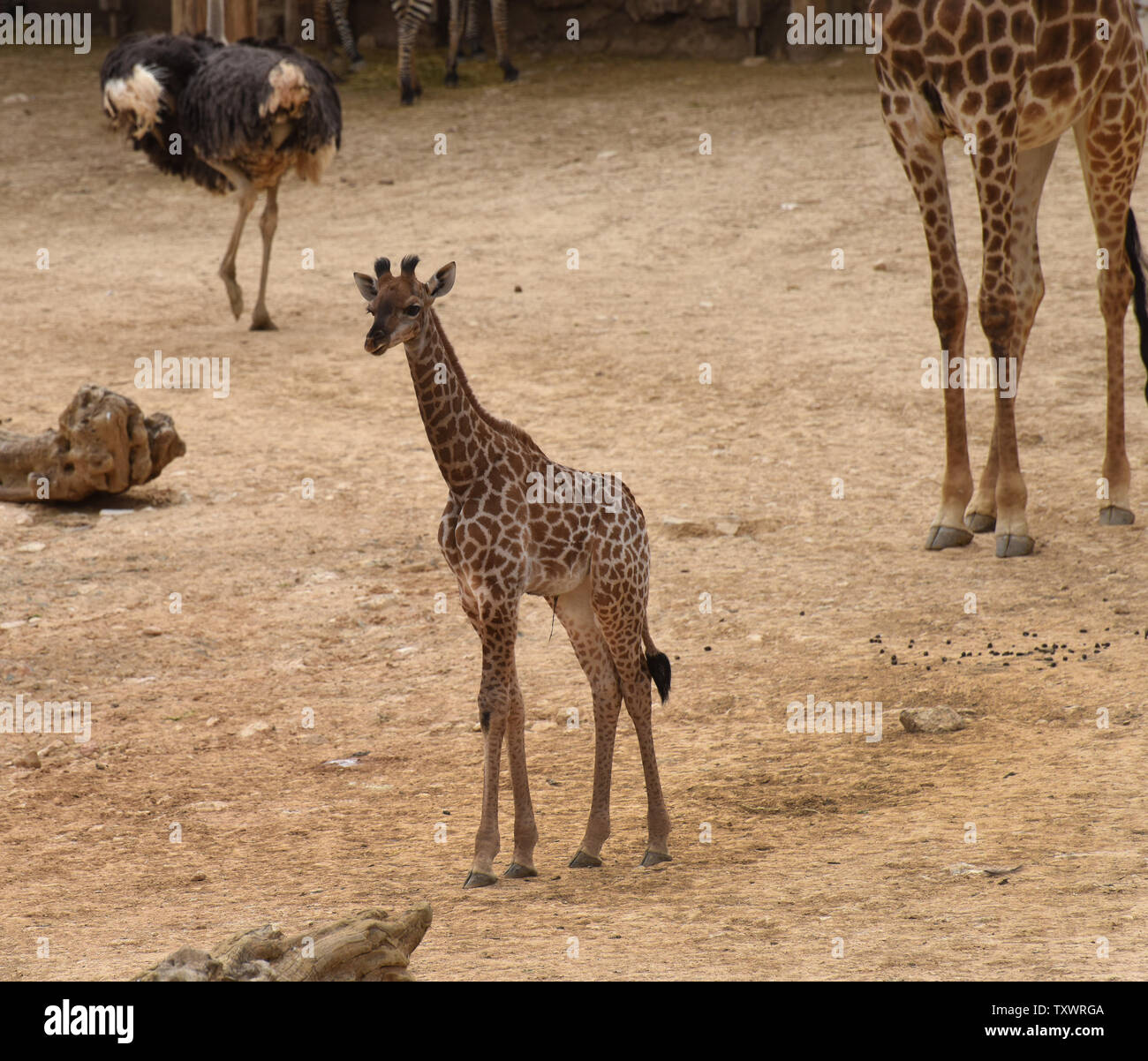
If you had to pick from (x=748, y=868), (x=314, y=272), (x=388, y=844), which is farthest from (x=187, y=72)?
(x=748, y=868)

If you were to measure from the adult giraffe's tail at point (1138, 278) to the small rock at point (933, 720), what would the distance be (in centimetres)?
317

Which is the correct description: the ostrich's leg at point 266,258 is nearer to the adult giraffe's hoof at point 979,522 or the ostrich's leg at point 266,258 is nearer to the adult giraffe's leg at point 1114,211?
the adult giraffe's hoof at point 979,522

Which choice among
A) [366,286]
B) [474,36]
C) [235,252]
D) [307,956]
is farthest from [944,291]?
[474,36]

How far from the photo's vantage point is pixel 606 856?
5039 millimetres

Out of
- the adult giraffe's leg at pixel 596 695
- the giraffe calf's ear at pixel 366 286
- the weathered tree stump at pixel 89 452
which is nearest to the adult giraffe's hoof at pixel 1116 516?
the adult giraffe's leg at pixel 596 695

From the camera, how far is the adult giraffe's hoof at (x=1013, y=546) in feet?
25.2

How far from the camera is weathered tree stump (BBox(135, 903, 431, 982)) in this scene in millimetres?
3564

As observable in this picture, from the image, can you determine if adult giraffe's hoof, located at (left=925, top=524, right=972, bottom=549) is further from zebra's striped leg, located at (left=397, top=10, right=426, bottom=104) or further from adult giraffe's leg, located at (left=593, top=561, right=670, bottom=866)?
zebra's striped leg, located at (left=397, top=10, right=426, bottom=104)

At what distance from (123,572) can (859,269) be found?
272 inches

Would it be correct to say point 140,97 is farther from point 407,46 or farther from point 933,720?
point 933,720

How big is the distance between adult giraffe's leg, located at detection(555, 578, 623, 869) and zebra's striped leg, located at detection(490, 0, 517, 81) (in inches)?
591

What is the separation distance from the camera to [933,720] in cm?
586

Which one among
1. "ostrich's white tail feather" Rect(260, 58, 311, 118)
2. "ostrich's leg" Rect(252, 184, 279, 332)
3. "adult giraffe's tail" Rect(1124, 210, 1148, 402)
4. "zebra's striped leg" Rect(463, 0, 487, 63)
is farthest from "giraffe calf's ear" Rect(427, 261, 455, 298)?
"zebra's striped leg" Rect(463, 0, 487, 63)

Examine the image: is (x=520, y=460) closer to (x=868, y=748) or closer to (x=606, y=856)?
(x=606, y=856)
